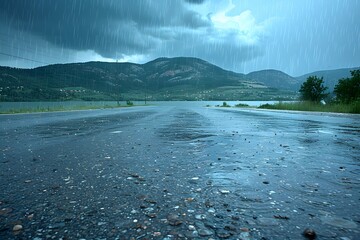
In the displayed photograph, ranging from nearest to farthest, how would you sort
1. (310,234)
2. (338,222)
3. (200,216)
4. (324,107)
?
1. (310,234)
2. (338,222)
3. (200,216)
4. (324,107)

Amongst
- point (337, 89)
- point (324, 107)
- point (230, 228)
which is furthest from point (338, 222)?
point (337, 89)

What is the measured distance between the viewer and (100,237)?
211 cm

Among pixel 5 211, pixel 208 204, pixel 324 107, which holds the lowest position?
pixel 5 211

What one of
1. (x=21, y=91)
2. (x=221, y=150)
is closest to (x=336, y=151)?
(x=221, y=150)

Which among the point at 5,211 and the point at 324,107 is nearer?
the point at 5,211

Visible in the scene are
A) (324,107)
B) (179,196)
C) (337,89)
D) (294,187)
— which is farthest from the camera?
(337,89)

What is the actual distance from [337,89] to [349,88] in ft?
5.89

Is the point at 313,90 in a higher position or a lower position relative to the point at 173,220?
higher

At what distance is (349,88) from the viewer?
31984mm

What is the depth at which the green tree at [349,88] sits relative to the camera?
31375mm

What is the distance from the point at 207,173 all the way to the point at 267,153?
2.68 meters

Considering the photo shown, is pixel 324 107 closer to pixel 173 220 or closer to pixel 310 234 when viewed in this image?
pixel 310 234

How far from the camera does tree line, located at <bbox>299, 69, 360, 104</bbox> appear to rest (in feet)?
103

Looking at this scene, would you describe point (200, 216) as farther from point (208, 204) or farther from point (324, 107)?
point (324, 107)
